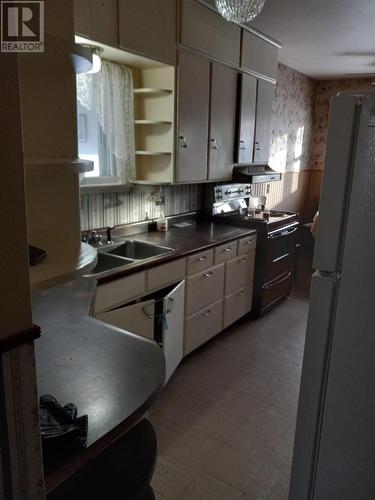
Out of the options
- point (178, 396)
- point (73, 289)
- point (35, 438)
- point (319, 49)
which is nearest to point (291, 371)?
point (178, 396)

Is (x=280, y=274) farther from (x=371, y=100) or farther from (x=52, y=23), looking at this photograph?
(x=52, y=23)

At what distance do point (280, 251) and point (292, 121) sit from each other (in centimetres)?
239

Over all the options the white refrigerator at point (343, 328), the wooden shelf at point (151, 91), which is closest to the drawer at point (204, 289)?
the wooden shelf at point (151, 91)

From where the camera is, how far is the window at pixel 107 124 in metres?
2.63

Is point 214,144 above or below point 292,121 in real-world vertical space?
below

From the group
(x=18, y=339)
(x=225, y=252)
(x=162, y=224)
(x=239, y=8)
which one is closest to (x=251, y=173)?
(x=225, y=252)

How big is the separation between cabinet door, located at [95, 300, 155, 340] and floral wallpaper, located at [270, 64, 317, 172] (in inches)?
130

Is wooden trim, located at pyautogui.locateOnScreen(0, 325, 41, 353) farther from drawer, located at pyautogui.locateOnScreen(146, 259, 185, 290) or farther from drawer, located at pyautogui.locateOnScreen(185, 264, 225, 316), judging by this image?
drawer, located at pyautogui.locateOnScreen(185, 264, 225, 316)

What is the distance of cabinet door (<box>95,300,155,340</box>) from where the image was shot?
221cm

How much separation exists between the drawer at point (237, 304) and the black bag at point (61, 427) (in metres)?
2.46

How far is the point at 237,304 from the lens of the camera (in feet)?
11.6

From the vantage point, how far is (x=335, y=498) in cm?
141

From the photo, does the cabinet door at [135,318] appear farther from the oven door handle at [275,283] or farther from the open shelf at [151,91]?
the oven door handle at [275,283]

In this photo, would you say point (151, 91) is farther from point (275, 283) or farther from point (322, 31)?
point (275, 283)
